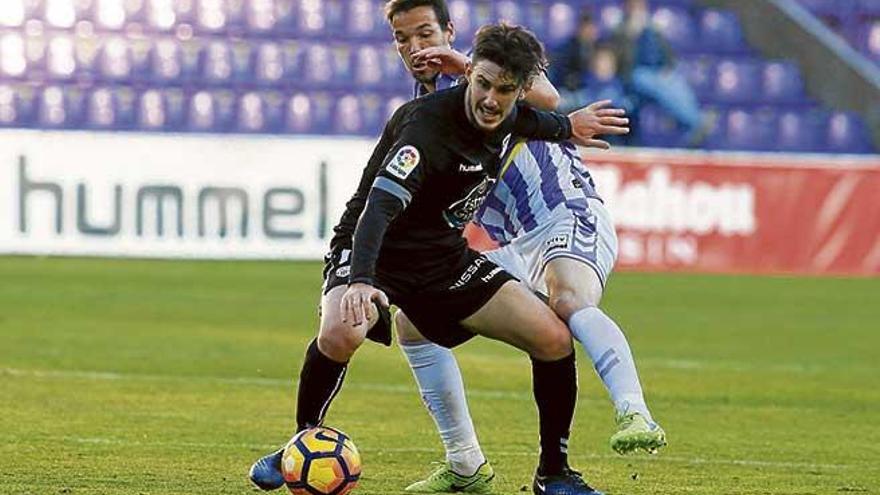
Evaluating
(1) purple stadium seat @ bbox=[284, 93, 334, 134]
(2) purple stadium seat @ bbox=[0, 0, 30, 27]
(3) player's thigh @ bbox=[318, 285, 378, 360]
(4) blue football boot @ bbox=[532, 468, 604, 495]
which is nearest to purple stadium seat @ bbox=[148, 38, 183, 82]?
(1) purple stadium seat @ bbox=[284, 93, 334, 134]

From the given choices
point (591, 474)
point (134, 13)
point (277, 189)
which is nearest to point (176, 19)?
point (134, 13)

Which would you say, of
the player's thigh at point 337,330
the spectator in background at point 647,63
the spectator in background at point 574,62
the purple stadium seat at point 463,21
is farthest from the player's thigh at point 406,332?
the purple stadium seat at point 463,21

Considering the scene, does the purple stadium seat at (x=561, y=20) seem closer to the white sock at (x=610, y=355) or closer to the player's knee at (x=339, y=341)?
the white sock at (x=610, y=355)

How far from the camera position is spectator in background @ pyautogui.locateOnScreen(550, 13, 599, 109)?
19984mm

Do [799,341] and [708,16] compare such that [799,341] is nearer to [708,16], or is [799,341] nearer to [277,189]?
[277,189]

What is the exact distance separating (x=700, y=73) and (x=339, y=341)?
16451mm

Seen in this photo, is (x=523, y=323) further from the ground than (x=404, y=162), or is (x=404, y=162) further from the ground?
(x=404, y=162)

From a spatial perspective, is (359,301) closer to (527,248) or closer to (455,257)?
(455,257)

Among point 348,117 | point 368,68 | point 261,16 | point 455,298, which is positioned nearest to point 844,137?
point 368,68

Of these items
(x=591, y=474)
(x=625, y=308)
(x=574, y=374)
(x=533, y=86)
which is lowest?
(x=625, y=308)

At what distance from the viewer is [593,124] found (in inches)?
261

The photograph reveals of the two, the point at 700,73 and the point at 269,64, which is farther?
the point at 700,73

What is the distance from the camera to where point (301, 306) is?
1483 cm

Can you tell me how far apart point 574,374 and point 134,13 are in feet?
50.4
